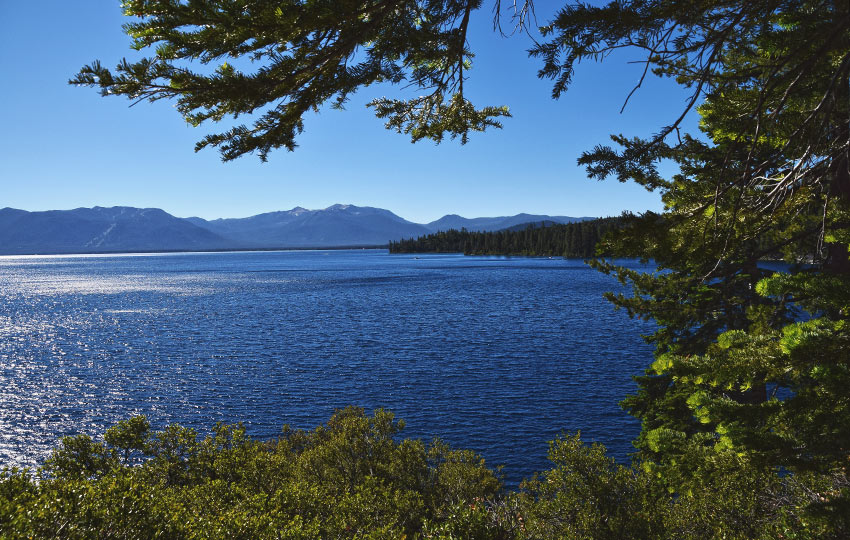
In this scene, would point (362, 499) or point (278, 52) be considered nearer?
point (278, 52)

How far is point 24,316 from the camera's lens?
8481 cm

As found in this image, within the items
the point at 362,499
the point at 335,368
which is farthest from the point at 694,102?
the point at 335,368

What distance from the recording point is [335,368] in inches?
1858

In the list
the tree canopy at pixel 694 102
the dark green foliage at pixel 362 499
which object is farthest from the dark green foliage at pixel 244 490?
the tree canopy at pixel 694 102

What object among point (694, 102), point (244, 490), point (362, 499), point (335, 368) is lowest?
point (335, 368)

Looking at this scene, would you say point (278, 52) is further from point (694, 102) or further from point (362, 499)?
point (362, 499)

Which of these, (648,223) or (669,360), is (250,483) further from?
(648,223)

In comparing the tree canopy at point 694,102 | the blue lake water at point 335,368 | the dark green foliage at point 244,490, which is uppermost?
the tree canopy at point 694,102

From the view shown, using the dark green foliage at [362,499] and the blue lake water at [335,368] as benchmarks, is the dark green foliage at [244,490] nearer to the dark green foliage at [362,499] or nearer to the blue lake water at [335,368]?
the dark green foliage at [362,499]

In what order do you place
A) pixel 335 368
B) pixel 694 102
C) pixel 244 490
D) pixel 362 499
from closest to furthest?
1. pixel 694 102
2. pixel 362 499
3. pixel 244 490
4. pixel 335 368

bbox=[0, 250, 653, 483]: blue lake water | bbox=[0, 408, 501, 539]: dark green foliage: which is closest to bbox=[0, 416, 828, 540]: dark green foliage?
bbox=[0, 408, 501, 539]: dark green foliage

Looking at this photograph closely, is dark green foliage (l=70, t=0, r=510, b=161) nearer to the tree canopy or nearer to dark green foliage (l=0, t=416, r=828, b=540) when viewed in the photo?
the tree canopy

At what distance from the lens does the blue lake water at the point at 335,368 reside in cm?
3238

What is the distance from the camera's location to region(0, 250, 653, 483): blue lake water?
106ft
